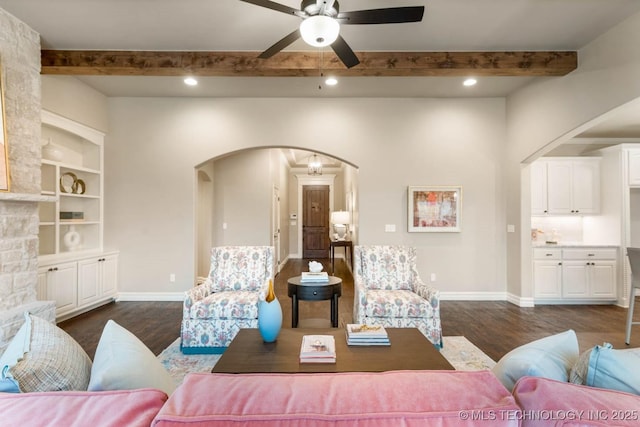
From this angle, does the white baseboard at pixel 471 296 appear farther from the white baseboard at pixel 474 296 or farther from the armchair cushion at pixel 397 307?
the armchair cushion at pixel 397 307

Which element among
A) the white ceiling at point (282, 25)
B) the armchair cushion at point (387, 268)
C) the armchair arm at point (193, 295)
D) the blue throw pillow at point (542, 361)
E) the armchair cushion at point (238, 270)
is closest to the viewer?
the blue throw pillow at point (542, 361)

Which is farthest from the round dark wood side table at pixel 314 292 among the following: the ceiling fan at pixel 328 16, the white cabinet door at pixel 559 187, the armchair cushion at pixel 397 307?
the white cabinet door at pixel 559 187

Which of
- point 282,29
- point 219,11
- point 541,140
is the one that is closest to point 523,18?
point 541,140

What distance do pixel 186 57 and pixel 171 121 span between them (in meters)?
1.52

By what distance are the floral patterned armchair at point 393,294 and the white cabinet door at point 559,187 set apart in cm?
287

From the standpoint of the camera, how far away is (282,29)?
125 inches

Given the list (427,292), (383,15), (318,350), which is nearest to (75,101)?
(383,15)

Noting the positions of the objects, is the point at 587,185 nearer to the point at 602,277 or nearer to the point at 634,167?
the point at 634,167

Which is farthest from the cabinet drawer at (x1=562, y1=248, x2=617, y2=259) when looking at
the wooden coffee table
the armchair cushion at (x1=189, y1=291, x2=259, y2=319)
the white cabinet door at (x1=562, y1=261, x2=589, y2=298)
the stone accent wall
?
the stone accent wall

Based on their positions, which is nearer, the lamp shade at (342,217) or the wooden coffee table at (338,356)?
the wooden coffee table at (338,356)

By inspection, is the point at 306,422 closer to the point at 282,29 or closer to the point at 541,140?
the point at 282,29

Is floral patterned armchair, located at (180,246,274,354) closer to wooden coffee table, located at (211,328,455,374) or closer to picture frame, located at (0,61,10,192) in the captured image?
wooden coffee table, located at (211,328,455,374)

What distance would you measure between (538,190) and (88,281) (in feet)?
21.7

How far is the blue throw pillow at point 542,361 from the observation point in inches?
36.7
